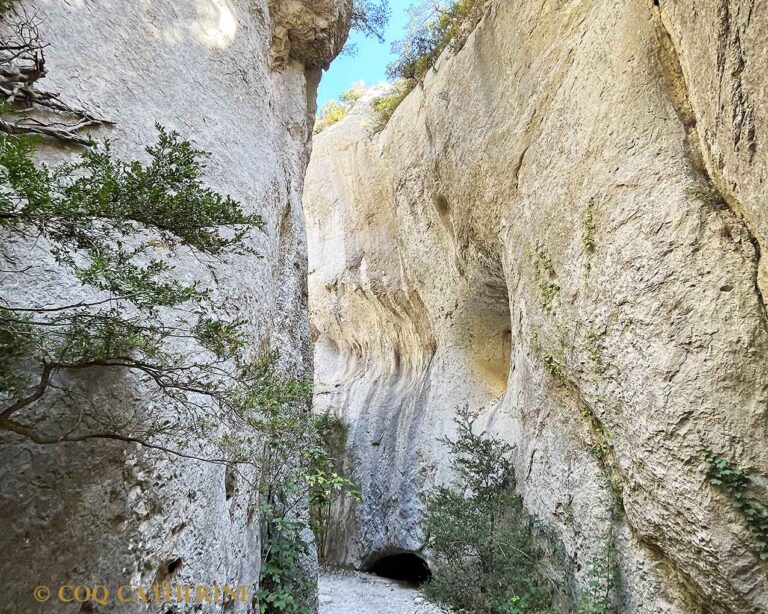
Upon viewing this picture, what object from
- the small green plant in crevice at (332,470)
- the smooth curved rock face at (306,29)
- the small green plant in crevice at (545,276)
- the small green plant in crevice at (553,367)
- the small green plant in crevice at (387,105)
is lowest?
the small green plant in crevice at (332,470)

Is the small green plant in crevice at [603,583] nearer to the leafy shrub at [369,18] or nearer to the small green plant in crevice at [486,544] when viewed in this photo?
the small green plant in crevice at [486,544]

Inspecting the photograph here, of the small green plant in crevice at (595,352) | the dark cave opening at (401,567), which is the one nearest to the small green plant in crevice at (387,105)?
the small green plant in crevice at (595,352)

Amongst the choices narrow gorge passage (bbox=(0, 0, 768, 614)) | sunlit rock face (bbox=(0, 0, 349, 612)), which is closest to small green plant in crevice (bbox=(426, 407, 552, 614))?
narrow gorge passage (bbox=(0, 0, 768, 614))

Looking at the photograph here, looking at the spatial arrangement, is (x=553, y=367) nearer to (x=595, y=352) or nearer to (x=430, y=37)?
(x=595, y=352)

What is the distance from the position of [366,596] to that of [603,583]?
4.81m

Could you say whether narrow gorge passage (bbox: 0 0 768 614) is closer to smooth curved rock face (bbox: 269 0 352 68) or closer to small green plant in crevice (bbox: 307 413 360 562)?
smooth curved rock face (bbox: 269 0 352 68)

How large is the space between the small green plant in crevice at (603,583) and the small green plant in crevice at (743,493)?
4.99 feet

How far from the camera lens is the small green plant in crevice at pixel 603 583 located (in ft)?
14.6

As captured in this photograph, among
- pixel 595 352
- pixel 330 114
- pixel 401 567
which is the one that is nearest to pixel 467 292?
pixel 595 352

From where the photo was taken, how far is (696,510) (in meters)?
3.68

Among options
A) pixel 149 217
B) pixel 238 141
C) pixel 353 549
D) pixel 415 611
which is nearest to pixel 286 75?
pixel 238 141

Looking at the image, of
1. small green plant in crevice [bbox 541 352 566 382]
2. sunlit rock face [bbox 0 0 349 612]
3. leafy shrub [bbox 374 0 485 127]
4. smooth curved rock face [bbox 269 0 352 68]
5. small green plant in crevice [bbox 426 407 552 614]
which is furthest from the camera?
leafy shrub [bbox 374 0 485 127]

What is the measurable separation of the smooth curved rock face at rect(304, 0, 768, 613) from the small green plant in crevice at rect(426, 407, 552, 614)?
40 cm

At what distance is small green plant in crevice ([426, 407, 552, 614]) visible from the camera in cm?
564
